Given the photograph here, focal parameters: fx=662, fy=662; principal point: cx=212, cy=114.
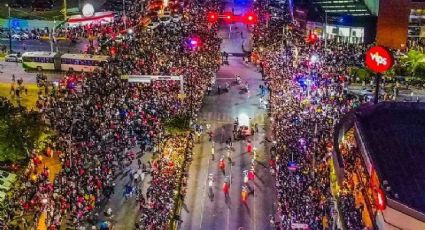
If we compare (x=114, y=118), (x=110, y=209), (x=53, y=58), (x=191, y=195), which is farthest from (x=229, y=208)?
(x=53, y=58)

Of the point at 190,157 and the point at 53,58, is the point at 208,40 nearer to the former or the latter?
the point at 53,58

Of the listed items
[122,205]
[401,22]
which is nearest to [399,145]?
[122,205]

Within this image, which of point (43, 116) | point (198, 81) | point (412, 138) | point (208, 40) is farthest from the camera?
point (208, 40)

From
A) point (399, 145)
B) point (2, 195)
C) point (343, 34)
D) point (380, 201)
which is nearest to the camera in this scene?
point (380, 201)

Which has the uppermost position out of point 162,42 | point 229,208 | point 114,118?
point 162,42

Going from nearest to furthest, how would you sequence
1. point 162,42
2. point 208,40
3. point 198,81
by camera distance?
point 198,81, point 162,42, point 208,40

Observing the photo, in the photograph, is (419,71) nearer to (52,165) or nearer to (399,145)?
(399,145)
